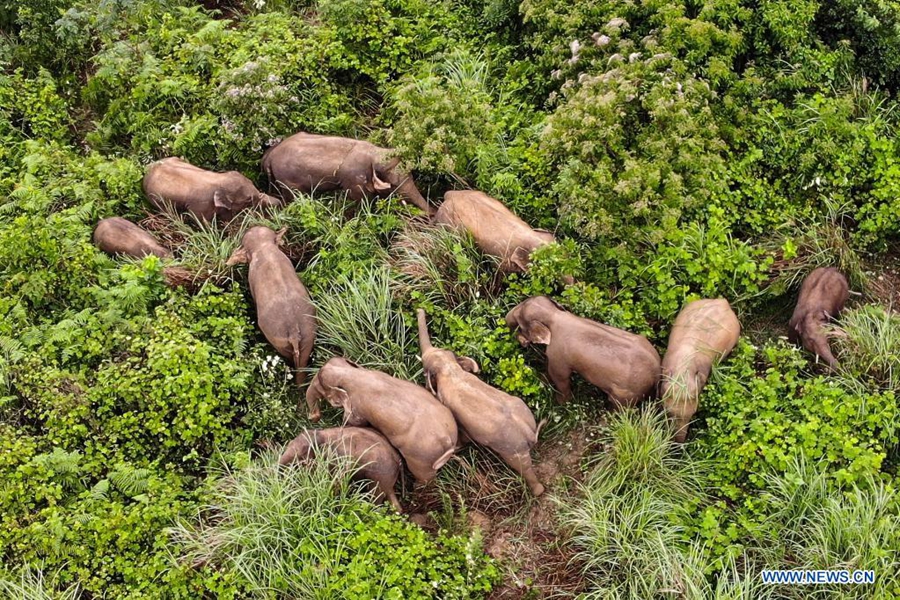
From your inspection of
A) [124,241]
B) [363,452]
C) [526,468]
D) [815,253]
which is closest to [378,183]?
[124,241]

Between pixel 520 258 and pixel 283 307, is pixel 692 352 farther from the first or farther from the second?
pixel 283 307

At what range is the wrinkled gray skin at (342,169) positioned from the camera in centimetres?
723

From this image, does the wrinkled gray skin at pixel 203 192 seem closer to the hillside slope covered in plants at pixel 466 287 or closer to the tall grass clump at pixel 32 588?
the hillside slope covered in plants at pixel 466 287

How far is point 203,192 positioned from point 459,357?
2763 mm

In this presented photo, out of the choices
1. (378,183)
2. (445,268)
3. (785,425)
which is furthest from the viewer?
(378,183)

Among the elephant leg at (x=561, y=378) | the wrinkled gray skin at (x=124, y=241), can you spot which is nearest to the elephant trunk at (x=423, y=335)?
the elephant leg at (x=561, y=378)

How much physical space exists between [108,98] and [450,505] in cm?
548

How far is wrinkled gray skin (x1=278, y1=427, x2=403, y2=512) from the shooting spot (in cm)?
568

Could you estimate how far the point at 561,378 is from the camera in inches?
244

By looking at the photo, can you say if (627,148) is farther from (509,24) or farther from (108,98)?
(108,98)

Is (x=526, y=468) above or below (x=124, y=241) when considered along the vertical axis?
below

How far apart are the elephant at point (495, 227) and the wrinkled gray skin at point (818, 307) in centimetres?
173

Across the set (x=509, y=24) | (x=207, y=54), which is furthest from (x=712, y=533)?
(x=207, y=54)

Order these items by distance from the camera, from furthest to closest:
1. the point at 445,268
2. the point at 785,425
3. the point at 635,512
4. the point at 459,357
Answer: the point at 445,268 < the point at 459,357 < the point at 785,425 < the point at 635,512
